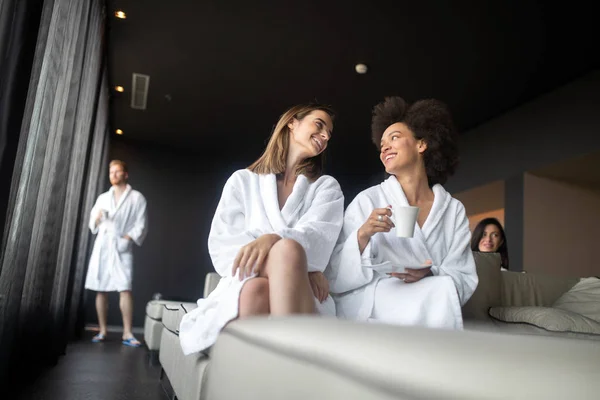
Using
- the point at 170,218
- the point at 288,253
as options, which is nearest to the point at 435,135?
the point at 288,253

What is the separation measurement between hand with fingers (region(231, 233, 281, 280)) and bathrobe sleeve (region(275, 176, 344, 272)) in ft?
0.49

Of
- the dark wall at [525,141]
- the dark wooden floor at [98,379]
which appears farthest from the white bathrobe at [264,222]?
the dark wall at [525,141]

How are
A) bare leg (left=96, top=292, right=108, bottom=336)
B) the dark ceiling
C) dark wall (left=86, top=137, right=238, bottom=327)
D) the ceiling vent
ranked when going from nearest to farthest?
the dark ceiling < bare leg (left=96, top=292, right=108, bottom=336) < the ceiling vent < dark wall (left=86, top=137, right=238, bottom=327)

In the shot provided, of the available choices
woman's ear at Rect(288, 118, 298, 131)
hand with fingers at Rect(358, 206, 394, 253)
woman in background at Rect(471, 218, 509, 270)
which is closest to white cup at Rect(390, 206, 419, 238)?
hand with fingers at Rect(358, 206, 394, 253)

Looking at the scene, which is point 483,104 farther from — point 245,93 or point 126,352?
point 126,352

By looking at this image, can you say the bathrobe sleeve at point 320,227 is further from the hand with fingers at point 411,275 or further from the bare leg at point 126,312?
the bare leg at point 126,312

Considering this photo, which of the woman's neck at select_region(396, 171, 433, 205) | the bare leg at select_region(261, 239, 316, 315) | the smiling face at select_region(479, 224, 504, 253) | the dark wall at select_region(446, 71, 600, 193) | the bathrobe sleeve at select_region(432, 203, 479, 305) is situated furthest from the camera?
the dark wall at select_region(446, 71, 600, 193)

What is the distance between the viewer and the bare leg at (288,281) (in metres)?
1.07

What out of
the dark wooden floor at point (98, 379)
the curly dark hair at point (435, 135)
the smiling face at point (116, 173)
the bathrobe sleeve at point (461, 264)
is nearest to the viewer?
the bathrobe sleeve at point (461, 264)

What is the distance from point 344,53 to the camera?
485 centimetres

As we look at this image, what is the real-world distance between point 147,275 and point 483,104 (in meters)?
5.18

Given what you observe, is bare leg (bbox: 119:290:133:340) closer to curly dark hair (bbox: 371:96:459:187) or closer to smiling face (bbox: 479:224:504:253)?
smiling face (bbox: 479:224:504:253)

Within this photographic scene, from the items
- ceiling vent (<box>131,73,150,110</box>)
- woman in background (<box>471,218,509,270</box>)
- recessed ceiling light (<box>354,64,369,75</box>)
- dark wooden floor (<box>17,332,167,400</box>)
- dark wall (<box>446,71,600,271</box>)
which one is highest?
recessed ceiling light (<box>354,64,369,75</box>)

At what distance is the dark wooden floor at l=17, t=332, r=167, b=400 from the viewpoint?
2182mm
